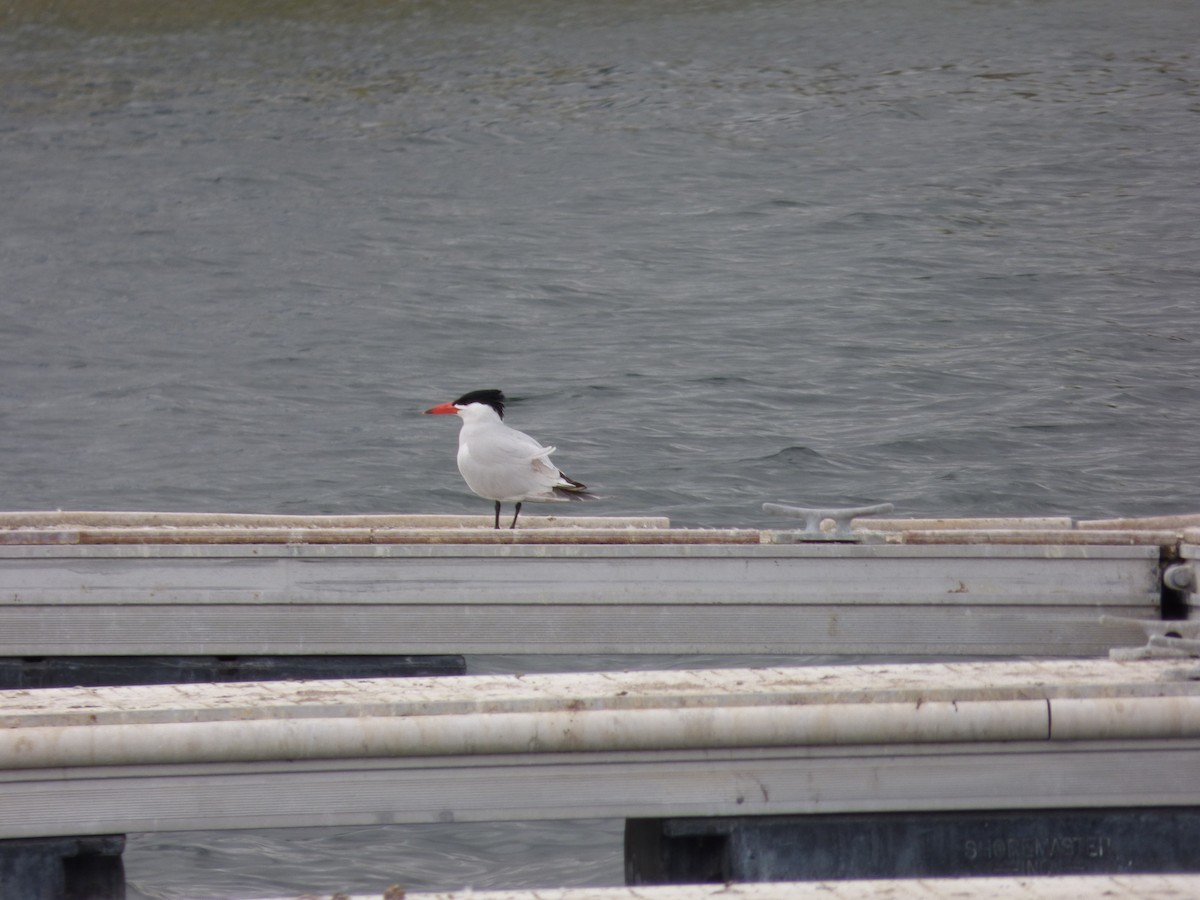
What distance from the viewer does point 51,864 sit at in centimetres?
395

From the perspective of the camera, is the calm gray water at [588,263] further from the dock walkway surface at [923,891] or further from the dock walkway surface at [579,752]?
the dock walkway surface at [923,891]

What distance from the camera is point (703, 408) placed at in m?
14.5

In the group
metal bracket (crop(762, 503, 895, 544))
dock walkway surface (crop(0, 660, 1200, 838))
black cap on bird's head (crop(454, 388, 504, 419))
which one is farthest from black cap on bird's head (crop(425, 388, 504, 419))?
dock walkway surface (crop(0, 660, 1200, 838))

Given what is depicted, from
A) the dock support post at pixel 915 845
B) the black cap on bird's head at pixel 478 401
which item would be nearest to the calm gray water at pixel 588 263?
the black cap on bird's head at pixel 478 401

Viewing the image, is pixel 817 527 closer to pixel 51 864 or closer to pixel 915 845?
pixel 915 845

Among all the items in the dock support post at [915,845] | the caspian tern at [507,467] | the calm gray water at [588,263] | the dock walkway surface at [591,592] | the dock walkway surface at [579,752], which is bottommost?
the dock support post at [915,845]

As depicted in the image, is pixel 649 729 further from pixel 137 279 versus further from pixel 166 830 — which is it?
pixel 137 279

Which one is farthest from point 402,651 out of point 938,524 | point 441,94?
point 441,94

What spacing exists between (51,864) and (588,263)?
15619mm

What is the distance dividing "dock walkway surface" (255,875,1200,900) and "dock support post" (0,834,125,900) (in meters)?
1.18

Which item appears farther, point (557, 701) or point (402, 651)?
point (402, 651)

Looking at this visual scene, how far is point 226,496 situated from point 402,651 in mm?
6893

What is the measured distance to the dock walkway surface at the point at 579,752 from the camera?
389 centimetres

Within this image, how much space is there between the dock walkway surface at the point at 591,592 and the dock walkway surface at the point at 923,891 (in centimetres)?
267
